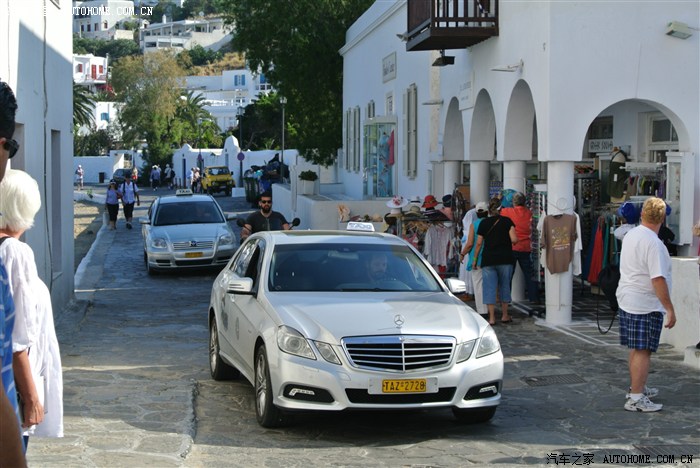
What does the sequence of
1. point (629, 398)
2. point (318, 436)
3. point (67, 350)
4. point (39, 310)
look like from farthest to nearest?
point (67, 350), point (629, 398), point (318, 436), point (39, 310)

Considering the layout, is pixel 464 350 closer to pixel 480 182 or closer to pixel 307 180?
pixel 480 182

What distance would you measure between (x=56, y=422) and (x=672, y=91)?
11.0 metres

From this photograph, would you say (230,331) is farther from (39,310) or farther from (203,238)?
(203,238)

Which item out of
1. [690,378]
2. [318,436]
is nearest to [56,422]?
[318,436]

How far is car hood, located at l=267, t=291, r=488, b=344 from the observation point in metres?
8.24

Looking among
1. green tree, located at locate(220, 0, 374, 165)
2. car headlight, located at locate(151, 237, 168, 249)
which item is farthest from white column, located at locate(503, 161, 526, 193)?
green tree, located at locate(220, 0, 374, 165)

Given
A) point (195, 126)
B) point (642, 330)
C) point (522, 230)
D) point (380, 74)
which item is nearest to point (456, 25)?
point (522, 230)

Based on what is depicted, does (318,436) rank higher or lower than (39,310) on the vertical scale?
lower

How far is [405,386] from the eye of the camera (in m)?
8.07

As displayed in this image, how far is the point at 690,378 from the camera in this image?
10664mm

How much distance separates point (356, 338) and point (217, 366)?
2.98m

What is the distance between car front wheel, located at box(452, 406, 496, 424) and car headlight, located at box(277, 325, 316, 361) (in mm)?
1266

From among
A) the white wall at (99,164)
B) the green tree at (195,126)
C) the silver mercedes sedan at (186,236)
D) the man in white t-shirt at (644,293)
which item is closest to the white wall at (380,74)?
the silver mercedes sedan at (186,236)

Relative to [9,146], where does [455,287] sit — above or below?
below
